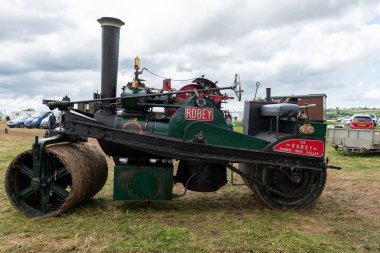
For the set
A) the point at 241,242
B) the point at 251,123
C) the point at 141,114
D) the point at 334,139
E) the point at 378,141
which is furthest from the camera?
the point at 334,139

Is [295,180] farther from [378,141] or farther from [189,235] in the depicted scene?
[378,141]

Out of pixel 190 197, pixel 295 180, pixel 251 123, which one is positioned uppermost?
pixel 251 123

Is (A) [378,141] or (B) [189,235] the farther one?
(A) [378,141]

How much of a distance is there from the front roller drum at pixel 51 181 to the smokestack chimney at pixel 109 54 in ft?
3.49

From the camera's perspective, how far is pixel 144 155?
6379 mm

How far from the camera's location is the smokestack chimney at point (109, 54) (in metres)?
6.35

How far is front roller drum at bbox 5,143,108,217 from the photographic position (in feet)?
18.4

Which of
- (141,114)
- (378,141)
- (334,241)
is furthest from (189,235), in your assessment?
(378,141)

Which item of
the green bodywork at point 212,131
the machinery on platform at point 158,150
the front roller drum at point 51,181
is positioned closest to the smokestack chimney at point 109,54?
the machinery on platform at point 158,150

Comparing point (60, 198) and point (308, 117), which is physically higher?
point (308, 117)

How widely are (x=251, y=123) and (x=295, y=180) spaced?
118 centimetres

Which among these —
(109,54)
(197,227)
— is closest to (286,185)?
(197,227)

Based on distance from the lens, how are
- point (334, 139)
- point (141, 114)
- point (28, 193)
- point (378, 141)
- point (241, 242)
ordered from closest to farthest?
point (241, 242) < point (28, 193) < point (141, 114) < point (378, 141) < point (334, 139)

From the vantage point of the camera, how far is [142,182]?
19.7 feet
